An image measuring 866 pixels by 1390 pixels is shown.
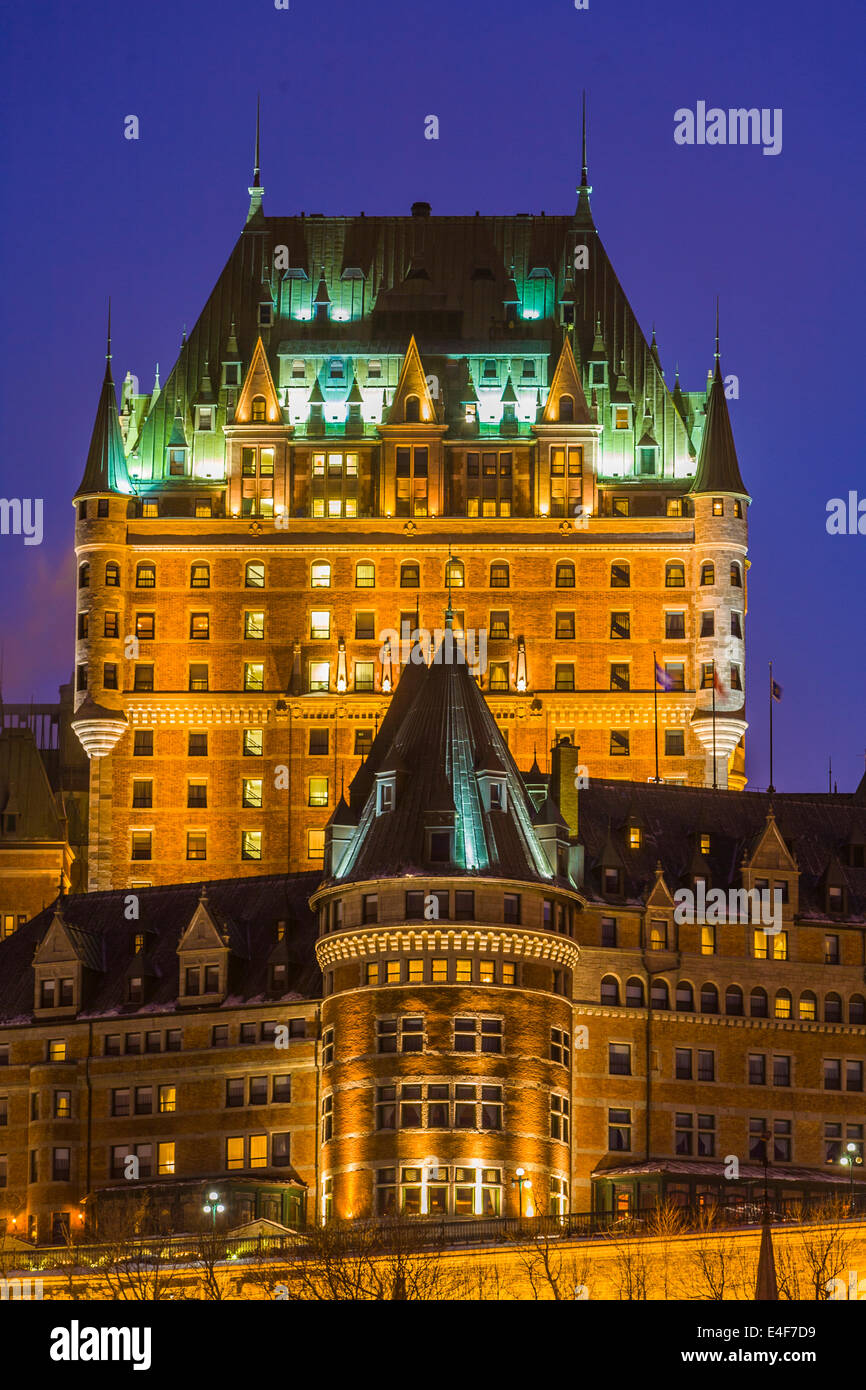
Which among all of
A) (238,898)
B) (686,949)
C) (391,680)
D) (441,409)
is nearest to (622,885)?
(686,949)

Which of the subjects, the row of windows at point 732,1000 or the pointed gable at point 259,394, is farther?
the pointed gable at point 259,394

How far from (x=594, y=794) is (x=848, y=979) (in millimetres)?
12991

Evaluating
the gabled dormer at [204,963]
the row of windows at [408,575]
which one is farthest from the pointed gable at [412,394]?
the gabled dormer at [204,963]

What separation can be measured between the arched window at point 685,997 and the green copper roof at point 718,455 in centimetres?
4529

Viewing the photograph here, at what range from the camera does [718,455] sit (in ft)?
598

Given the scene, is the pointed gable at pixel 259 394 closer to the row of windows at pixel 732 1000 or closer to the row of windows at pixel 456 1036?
the row of windows at pixel 732 1000

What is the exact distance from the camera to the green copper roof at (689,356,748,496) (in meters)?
181

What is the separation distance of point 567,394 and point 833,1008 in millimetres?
50357

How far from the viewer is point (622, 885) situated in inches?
5591

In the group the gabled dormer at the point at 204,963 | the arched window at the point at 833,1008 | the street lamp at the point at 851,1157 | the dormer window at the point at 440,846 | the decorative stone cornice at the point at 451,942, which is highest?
the dormer window at the point at 440,846

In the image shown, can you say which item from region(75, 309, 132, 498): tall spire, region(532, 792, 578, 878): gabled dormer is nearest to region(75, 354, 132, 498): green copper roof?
region(75, 309, 132, 498): tall spire

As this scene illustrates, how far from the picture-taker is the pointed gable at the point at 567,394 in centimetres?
18362

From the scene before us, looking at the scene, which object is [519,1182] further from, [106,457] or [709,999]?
[106,457]

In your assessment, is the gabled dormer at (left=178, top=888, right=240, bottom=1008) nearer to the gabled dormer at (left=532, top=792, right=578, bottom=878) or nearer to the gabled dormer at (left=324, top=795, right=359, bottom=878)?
the gabled dormer at (left=324, top=795, right=359, bottom=878)
